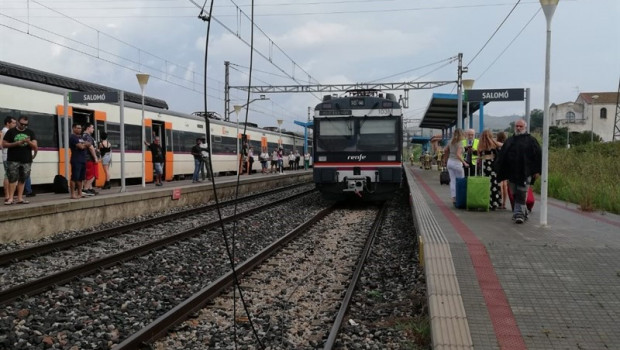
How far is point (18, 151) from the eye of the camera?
9859 mm

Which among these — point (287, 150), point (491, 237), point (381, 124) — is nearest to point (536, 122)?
point (287, 150)

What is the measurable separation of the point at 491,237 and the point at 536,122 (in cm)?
11243

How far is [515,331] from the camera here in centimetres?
385

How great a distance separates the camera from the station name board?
13023mm

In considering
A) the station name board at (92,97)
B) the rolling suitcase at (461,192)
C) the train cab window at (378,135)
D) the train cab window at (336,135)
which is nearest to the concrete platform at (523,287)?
the rolling suitcase at (461,192)

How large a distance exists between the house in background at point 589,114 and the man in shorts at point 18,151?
86994 millimetres

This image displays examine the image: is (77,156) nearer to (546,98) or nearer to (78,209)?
(78,209)

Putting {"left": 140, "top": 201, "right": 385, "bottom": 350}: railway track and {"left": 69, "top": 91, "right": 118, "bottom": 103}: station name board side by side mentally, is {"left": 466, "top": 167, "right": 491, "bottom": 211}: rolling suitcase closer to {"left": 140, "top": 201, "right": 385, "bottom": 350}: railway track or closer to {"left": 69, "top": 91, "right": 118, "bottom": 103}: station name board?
{"left": 140, "top": 201, "right": 385, "bottom": 350}: railway track

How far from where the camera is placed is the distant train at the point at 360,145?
46.3ft

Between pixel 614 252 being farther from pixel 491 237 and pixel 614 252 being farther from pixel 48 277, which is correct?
pixel 48 277

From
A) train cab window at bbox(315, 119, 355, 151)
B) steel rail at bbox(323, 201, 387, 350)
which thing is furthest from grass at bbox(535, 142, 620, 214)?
train cab window at bbox(315, 119, 355, 151)

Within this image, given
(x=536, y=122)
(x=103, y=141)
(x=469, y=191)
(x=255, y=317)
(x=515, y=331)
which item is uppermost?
Result: (x=536, y=122)

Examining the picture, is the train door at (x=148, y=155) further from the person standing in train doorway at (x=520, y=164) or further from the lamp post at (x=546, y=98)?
the lamp post at (x=546, y=98)

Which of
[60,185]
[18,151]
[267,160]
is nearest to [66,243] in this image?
[18,151]
